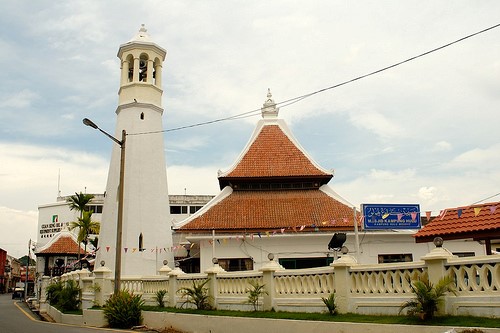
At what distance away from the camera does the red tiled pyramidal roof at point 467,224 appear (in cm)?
1559

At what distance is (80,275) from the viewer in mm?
26203

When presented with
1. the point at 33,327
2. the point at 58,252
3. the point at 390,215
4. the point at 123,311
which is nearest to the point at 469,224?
the point at 390,215

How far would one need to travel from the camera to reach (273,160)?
30.2 metres

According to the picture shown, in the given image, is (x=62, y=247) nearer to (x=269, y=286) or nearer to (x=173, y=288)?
(x=173, y=288)

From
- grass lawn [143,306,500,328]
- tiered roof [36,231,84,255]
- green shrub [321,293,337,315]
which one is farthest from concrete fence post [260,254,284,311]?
tiered roof [36,231,84,255]

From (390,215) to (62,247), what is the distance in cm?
4178

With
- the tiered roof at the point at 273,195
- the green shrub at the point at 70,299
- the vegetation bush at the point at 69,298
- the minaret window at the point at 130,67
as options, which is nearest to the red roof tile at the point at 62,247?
the vegetation bush at the point at 69,298

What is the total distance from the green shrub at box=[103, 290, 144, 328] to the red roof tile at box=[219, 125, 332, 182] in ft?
38.8

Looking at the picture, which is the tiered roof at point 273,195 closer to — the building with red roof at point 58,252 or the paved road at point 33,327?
the paved road at point 33,327

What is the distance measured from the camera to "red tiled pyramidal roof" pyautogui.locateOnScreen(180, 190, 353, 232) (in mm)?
26125

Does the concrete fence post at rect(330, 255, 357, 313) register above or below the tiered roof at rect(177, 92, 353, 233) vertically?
below

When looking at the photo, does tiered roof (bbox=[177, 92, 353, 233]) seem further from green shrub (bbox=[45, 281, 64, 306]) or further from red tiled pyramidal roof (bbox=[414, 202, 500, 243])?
green shrub (bbox=[45, 281, 64, 306])

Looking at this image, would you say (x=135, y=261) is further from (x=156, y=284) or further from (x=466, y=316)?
(x=466, y=316)

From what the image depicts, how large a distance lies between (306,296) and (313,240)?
535 inches
